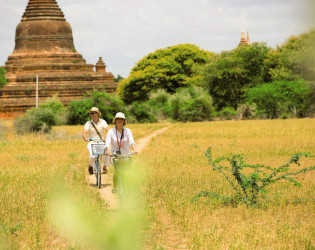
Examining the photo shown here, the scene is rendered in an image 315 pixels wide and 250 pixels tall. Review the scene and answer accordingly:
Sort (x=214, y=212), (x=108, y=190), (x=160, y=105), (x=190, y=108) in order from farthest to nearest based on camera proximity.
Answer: (x=160, y=105)
(x=190, y=108)
(x=108, y=190)
(x=214, y=212)

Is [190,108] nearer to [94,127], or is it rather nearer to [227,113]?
[227,113]

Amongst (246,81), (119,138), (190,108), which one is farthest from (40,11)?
(119,138)

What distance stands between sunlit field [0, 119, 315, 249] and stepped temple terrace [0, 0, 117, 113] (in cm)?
1891

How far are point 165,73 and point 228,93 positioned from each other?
6962 mm

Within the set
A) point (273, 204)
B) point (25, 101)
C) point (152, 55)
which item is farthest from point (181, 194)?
point (152, 55)

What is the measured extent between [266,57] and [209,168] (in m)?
23.5

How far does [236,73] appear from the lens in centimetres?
3219

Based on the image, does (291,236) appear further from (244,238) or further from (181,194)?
(181,194)

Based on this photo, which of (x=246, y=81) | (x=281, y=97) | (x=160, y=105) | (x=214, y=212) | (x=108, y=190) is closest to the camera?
(x=214, y=212)

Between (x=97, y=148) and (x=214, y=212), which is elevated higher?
(x=97, y=148)

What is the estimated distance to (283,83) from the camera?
1158 inches

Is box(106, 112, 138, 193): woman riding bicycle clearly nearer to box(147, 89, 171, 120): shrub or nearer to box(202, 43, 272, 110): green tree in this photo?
box(147, 89, 171, 120): shrub

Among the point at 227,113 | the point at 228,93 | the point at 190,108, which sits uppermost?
the point at 228,93

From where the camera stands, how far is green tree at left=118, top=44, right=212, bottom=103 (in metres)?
38.1
